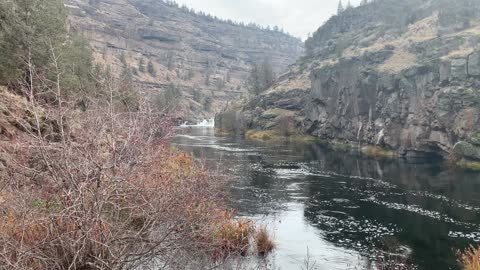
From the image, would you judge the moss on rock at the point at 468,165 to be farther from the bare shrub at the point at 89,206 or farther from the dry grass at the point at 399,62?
the bare shrub at the point at 89,206

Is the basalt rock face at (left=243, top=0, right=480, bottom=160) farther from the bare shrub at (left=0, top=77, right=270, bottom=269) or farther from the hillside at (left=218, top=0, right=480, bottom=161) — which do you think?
the bare shrub at (left=0, top=77, right=270, bottom=269)

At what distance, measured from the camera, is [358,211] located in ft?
121

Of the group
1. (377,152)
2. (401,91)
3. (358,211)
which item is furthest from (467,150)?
(358,211)

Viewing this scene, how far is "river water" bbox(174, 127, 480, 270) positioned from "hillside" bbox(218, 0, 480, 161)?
1516 cm

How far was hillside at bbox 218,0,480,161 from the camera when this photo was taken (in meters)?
76.6

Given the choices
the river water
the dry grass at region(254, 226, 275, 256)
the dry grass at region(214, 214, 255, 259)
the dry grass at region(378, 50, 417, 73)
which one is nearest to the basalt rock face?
the dry grass at region(378, 50, 417, 73)

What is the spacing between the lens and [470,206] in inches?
1501

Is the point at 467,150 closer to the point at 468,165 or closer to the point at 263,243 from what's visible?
the point at 468,165

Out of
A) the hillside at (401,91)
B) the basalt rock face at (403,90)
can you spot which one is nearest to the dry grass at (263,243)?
the basalt rock face at (403,90)

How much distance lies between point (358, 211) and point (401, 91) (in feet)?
197

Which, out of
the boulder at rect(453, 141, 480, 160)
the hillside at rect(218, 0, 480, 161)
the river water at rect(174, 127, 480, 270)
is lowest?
the river water at rect(174, 127, 480, 270)

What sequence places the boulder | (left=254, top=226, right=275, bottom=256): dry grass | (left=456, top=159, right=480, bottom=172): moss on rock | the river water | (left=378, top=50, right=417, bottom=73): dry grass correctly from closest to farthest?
(left=254, top=226, right=275, bottom=256): dry grass
the river water
(left=456, top=159, right=480, bottom=172): moss on rock
the boulder
(left=378, top=50, right=417, bottom=73): dry grass

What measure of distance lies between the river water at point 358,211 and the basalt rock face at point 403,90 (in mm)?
15458

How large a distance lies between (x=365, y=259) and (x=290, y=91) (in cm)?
12221
